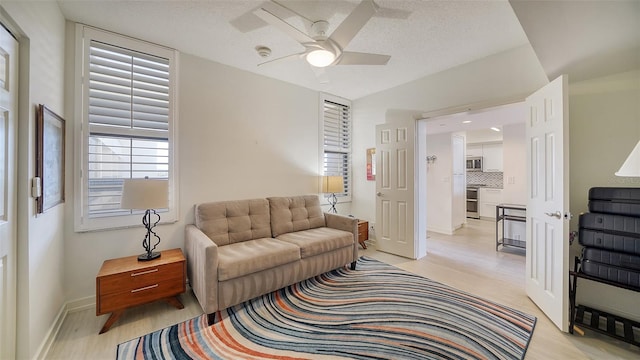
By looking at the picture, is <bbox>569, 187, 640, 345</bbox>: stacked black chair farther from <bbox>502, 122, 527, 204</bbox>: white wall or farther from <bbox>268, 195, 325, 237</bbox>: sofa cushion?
<bbox>502, 122, 527, 204</bbox>: white wall

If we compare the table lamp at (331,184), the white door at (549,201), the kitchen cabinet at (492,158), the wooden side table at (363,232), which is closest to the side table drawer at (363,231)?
the wooden side table at (363,232)

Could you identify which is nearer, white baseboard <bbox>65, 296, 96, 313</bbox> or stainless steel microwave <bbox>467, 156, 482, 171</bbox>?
white baseboard <bbox>65, 296, 96, 313</bbox>

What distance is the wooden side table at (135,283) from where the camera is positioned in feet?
6.26

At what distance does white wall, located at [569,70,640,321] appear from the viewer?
1.98 metres

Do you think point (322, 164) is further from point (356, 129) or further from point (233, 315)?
point (233, 315)

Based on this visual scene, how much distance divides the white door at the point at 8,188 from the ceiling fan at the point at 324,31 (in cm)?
143

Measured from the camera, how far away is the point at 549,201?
210cm

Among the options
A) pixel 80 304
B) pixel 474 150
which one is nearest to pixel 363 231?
pixel 80 304

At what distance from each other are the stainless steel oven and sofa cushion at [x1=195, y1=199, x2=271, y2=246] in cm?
643

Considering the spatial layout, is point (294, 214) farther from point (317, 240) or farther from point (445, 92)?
point (445, 92)

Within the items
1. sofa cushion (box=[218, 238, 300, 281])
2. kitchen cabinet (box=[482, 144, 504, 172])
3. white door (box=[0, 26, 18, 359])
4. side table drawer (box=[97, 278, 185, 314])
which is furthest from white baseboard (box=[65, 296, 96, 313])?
kitchen cabinet (box=[482, 144, 504, 172])

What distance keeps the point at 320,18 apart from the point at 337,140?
244cm

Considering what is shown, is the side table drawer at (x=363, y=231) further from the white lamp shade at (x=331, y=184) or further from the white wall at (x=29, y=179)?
the white wall at (x=29, y=179)

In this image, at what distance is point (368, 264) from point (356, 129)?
7.82 ft
